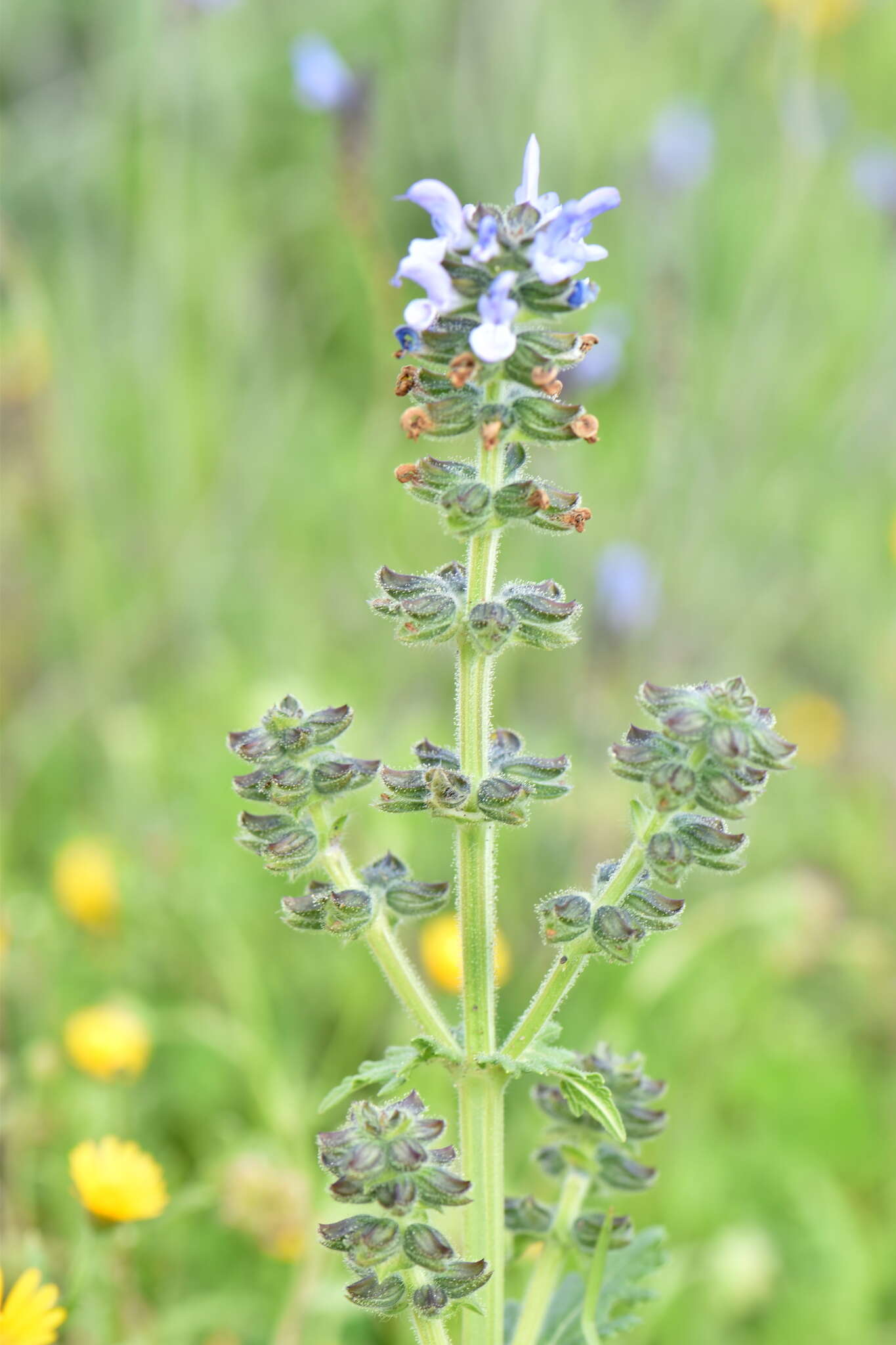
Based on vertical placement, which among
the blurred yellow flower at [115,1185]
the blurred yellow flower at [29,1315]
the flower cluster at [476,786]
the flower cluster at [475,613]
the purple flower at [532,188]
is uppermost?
the purple flower at [532,188]

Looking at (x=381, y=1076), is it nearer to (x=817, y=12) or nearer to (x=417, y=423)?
(x=417, y=423)

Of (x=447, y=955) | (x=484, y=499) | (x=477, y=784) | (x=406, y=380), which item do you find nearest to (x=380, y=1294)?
(x=477, y=784)

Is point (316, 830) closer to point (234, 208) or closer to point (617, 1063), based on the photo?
point (617, 1063)

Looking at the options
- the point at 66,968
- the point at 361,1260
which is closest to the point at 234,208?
the point at 66,968

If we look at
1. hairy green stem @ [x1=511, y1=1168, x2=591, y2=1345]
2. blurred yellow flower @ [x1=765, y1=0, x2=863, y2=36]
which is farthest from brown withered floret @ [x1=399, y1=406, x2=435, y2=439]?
blurred yellow flower @ [x1=765, y1=0, x2=863, y2=36]

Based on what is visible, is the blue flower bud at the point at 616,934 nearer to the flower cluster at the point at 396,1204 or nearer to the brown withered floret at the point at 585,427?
the flower cluster at the point at 396,1204

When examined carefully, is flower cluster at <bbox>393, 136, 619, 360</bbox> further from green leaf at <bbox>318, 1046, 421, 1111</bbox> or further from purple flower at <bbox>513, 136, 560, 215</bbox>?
green leaf at <bbox>318, 1046, 421, 1111</bbox>

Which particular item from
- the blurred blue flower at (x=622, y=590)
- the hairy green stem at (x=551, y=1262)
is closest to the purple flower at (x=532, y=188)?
the hairy green stem at (x=551, y=1262)
